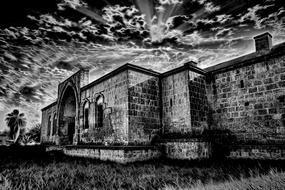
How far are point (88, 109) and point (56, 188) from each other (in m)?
9.80

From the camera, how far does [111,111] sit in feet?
37.4

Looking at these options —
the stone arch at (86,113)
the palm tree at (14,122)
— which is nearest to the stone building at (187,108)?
the stone arch at (86,113)

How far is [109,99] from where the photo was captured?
466 inches

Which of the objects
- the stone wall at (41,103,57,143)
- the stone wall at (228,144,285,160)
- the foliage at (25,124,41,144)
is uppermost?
the stone wall at (41,103,57,143)

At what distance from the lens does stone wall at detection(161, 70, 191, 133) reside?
1052cm

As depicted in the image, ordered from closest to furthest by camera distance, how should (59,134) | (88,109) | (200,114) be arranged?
1. (200,114)
2. (88,109)
3. (59,134)

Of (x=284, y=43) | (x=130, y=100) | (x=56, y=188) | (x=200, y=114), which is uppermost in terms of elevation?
(x=284, y=43)

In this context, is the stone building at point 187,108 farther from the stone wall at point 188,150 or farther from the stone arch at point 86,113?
the stone arch at point 86,113

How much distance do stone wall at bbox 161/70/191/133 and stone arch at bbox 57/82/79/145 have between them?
10.1 m

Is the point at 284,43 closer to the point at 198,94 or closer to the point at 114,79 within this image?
the point at 198,94

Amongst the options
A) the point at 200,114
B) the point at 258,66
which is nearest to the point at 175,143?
the point at 200,114

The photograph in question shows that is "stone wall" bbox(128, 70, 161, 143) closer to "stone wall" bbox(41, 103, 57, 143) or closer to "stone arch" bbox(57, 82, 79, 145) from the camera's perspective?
"stone arch" bbox(57, 82, 79, 145)

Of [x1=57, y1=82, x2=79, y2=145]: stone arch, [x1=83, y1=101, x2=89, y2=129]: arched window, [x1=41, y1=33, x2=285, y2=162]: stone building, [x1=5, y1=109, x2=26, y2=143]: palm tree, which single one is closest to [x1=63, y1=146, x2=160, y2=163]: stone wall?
[x1=41, y1=33, x2=285, y2=162]: stone building

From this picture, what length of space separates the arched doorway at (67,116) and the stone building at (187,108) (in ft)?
20.2
